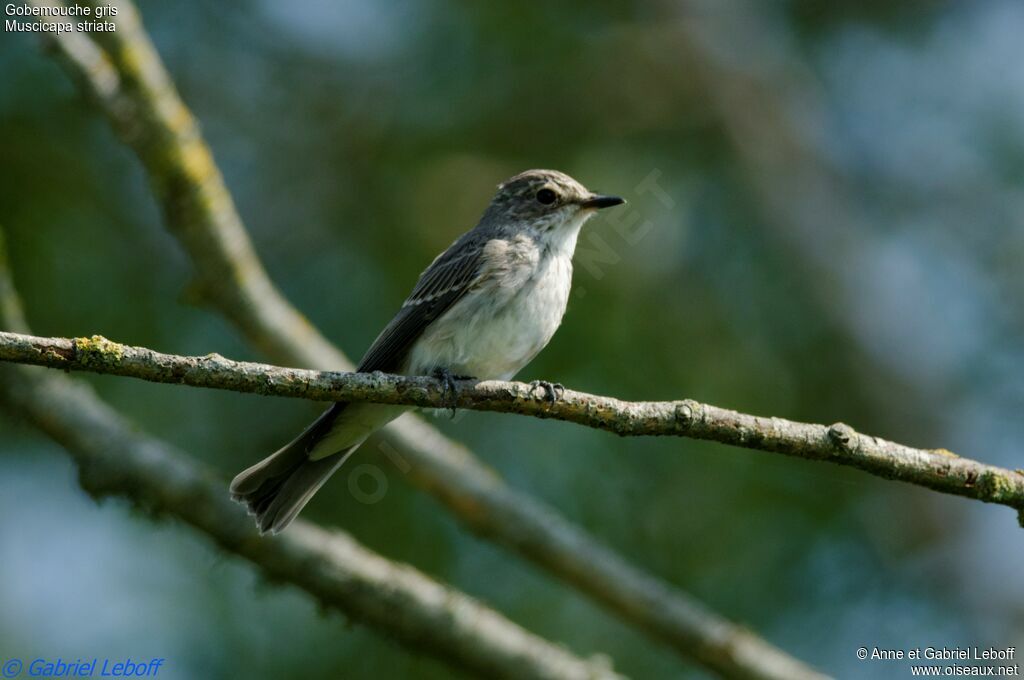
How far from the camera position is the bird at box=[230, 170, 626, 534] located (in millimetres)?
5508

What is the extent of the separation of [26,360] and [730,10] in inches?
381

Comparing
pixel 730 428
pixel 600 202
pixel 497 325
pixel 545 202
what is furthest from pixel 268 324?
pixel 730 428

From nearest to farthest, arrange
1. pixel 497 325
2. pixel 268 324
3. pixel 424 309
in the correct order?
pixel 497 325 → pixel 424 309 → pixel 268 324

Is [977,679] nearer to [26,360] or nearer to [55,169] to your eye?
[26,360]

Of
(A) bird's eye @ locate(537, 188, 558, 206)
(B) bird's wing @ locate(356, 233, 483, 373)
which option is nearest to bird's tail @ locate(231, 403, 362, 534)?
(B) bird's wing @ locate(356, 233, 483, 373)

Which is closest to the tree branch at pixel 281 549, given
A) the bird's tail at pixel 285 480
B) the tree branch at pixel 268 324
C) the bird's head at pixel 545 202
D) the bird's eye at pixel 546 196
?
the bird's tail at pixel 285 480

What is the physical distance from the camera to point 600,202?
6.13m

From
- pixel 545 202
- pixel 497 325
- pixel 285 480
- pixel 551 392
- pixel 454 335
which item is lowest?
pixel 285 480

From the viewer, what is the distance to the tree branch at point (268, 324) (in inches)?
222

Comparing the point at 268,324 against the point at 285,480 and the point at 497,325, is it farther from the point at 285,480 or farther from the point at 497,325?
the point at 497,325

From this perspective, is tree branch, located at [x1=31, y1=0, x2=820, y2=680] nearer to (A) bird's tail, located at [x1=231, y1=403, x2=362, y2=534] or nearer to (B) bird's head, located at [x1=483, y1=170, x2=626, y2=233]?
(A) bird's tail, located at [x1=231, y1=403, x2=362, y2=534]

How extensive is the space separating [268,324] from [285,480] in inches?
37.7

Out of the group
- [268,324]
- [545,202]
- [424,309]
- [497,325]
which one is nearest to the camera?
[497,325]

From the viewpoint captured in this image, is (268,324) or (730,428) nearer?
(730,428)
